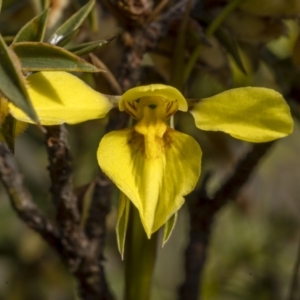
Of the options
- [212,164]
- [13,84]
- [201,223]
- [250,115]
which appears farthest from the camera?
[212,164]

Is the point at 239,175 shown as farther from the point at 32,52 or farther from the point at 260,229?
the point at 260,229

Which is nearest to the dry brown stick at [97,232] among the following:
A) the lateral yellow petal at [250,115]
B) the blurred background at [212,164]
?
the blurred background at [212,164]

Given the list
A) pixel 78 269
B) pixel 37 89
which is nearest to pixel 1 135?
pixel 37 89

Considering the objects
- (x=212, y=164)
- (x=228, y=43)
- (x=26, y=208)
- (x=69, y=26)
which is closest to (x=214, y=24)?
(x=228, y=43)

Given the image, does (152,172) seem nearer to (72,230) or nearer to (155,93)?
(155,93)

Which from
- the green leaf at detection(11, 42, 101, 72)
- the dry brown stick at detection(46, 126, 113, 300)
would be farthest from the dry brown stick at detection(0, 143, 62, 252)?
the green leaf at detection(11, 42, 101, 72)

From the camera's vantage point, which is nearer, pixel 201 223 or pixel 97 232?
pixel 97 232
